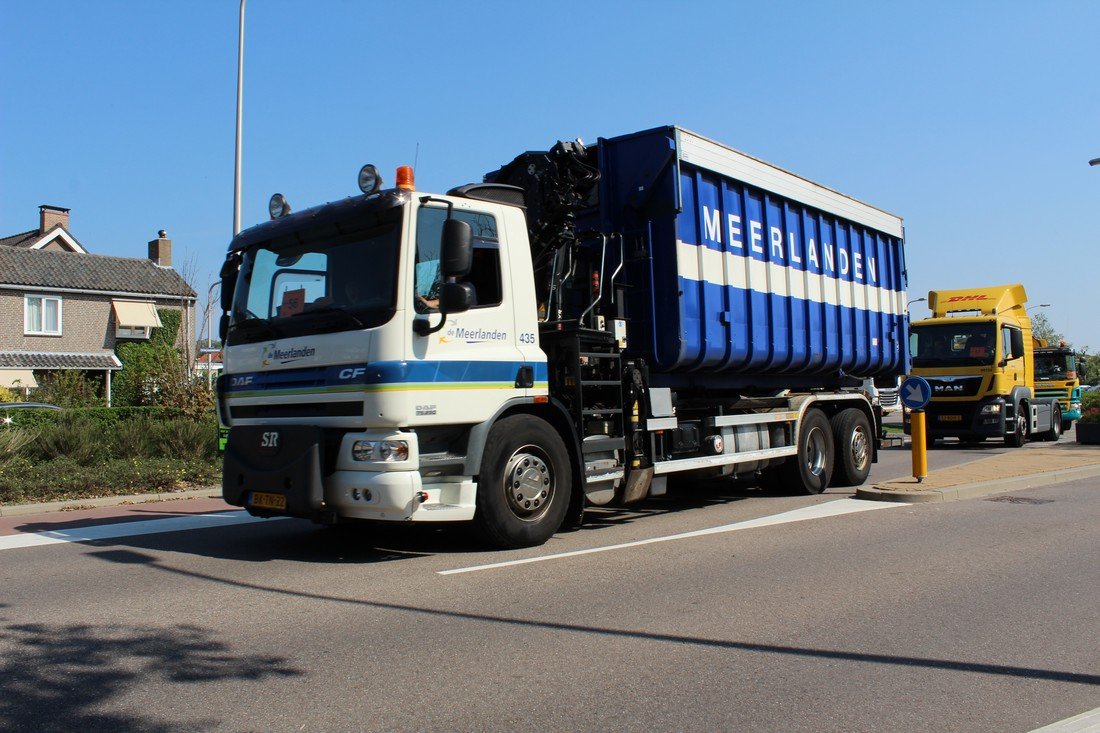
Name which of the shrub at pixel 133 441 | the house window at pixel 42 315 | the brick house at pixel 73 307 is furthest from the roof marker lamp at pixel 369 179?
the house window at pixel 42 315

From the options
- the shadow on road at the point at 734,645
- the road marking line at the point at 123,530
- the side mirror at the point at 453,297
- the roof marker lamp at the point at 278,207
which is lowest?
the shadow on road at the point at 734,645

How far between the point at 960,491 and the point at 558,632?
7858 mm

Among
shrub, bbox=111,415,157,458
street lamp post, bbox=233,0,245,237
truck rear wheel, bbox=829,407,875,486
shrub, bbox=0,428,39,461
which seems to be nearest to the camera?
truck rear wheel, bbox=829,407,875,486

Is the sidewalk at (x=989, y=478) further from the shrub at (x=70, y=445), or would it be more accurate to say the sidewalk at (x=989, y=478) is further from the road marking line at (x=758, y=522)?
the shrub at (x=70, y=445)

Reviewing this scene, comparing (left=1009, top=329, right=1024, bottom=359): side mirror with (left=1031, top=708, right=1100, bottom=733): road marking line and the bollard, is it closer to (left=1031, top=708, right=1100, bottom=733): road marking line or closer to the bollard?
the bollard

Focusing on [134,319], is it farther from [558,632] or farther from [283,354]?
[558,632]

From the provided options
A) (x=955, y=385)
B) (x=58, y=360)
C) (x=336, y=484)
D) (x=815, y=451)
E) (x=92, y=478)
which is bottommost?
(x=92, y=478)

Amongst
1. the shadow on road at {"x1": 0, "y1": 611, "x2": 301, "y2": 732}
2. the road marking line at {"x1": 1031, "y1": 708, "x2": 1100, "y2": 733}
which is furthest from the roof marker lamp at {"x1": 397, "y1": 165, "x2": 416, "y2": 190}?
the road marking line at {"x1": 1031, "y1": 708, "x2": 1100, "y2": 733}

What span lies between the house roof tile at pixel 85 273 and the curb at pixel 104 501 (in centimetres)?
2400

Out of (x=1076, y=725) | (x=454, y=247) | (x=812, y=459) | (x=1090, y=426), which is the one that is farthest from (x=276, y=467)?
(x=1090, y=426)

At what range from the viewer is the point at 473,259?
7352 mm

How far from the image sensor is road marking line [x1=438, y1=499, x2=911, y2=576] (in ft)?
22.9

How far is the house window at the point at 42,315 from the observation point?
118 feet

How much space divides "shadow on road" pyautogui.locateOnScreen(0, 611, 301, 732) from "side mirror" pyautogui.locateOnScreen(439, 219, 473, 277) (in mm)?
3025
